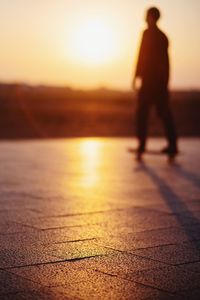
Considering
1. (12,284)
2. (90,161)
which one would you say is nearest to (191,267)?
(12,284)

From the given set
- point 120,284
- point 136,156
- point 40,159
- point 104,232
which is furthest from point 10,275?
point 136,156

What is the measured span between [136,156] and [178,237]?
8.06 m

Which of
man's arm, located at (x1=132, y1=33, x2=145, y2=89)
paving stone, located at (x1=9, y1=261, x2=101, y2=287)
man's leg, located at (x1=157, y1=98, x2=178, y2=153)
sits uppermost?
man's arm, located at (x1=132, y1=33, x2=145, y2=89)

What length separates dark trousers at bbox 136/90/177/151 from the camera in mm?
14414

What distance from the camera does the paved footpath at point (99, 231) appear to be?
4621mm

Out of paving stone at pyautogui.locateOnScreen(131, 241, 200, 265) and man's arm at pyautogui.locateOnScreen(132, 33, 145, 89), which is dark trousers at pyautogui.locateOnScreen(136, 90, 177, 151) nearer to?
man's arm at pyautogui.locateOnScreen(132, 33, 145, 89)

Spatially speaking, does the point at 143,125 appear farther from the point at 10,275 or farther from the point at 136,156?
the point at 10,275

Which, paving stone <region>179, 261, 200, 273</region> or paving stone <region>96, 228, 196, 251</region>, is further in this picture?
paving stone <region>96, 228, 196, 251</region>

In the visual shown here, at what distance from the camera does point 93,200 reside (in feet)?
27.3

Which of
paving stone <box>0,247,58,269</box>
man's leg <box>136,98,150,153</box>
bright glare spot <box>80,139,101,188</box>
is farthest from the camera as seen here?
man's leg <box>136,98,150,153</box>

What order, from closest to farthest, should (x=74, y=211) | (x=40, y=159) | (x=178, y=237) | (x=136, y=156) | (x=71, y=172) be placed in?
(x=178, y=237)
(x=74, y=211)
(x=71, y=172)
(x=40, y=159)
(x=136, y=156)

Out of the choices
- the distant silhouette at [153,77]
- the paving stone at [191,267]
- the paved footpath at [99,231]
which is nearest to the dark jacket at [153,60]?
the distant silhouette at [153,77]

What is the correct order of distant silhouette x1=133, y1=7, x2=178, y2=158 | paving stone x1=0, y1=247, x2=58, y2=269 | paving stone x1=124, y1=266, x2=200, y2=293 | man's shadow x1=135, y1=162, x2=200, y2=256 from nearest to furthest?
1. paving stone x1=124, y1=266, x2=200, y2=293
2. paving stone x1=0, y1=247, x2=58, y2=269
3. man's shadow x1=135, y1=162, x2=200, y2=256
4. distant silhouette x1=133, y1=7, x2=178, y2=158

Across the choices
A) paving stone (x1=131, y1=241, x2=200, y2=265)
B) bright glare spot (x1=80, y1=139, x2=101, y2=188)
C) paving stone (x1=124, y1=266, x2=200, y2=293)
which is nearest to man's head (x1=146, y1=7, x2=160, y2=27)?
bright glare spot (x1=80, y1=139, x2=101, y2=188)
